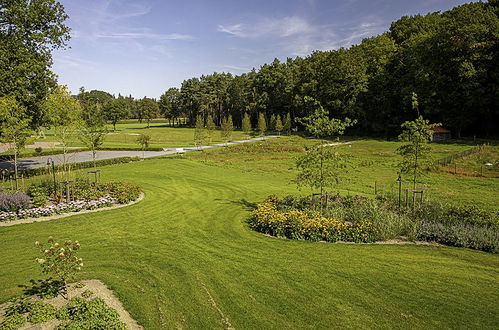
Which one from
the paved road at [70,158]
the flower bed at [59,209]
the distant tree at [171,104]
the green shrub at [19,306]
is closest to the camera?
the green shrub at [19,306]

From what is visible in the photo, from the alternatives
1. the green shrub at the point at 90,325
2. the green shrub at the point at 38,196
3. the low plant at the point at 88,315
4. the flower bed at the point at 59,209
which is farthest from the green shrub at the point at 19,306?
the green shrub at the point at 38,196

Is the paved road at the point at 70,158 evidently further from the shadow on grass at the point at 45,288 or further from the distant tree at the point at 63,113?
the shadow on grass at the point at 45,288

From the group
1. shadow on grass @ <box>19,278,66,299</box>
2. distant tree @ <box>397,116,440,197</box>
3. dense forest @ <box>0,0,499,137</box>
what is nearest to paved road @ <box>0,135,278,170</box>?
dense forest @ <box>0,0,499,137</box>

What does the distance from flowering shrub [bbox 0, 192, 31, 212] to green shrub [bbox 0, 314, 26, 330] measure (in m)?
9.47

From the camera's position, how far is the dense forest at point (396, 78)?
148ft

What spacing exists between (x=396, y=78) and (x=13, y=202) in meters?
64.0

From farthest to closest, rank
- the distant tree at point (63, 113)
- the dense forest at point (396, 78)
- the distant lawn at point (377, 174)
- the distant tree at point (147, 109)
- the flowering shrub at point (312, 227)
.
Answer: the distant tree at point (147, 109) < the dense forest at point (396, 78) < the distant lawn at point (377, 174) < the distant tree at point (63, 113) < the flowering shrub at point (312, 227)

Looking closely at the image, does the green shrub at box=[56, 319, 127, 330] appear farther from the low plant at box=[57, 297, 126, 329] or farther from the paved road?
the paved road

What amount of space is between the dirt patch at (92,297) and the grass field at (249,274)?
17 cm

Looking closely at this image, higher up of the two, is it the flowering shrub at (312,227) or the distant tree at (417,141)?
the distant tree at (417,141)

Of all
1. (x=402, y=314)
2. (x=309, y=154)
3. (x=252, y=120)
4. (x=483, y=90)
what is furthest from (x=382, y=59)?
(x=402, y=314)

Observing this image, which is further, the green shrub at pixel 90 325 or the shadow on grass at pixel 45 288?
the shadow on grass at pixel 45 288

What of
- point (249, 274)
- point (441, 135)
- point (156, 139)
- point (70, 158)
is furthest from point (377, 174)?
point (156, 139)

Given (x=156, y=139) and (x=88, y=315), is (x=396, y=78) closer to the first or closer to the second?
(x=156, y=139)
